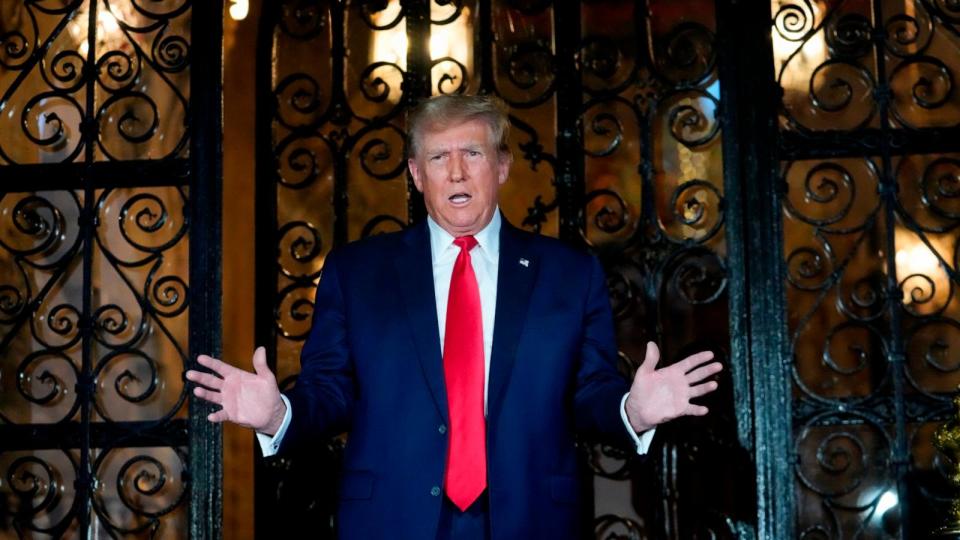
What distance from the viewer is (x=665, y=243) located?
437cm

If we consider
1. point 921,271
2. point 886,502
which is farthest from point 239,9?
point 886,502

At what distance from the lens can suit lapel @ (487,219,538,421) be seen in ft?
9.84

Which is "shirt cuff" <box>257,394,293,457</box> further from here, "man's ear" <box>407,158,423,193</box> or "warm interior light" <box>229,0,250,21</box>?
"warm interior light" <box>229,0,250,21</box>

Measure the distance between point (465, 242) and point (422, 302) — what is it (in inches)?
8.0

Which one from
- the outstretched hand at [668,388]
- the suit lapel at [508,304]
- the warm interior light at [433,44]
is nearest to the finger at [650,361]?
the outstretched hand at [668,388]

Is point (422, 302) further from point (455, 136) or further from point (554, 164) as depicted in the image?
point (554, 164)

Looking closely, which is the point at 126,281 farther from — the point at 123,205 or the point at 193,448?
the point at 193,448

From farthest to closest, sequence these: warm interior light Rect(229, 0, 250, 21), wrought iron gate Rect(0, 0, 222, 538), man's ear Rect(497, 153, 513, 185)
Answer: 1. warm interior light Rect(229, 0, 250, 21)
2. wrought iron gate Rect(0, 0, 222, 538)
3. man's ear Rect(497, 153, 513, 185)

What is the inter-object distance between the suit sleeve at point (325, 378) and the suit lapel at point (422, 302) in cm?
18

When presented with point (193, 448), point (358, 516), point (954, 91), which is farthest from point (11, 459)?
point (954, 91)

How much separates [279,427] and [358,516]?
0.31 meters

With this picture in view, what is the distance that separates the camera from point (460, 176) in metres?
3.16


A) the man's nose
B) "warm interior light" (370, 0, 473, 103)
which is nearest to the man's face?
the man's nose

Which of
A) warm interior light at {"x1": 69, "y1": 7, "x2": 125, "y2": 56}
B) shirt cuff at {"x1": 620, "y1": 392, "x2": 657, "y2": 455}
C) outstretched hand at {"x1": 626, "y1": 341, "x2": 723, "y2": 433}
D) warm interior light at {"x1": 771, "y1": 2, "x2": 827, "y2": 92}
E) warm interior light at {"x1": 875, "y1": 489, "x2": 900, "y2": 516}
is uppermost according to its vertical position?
warm interior light at {"x1": 69, "y1": 7, "x2": 125, "y2": 56}
